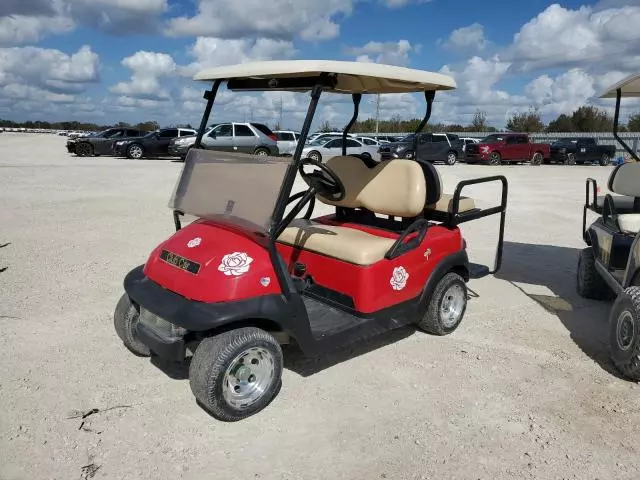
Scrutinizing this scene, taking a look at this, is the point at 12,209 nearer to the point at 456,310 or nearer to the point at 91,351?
the point at 91,351

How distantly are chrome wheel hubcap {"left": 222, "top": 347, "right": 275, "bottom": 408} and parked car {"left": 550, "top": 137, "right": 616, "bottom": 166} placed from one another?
975 inches

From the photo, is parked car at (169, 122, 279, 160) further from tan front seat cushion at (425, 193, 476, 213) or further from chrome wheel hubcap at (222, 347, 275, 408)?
chrome wheel hubcap at (222, 347, 275, 408)

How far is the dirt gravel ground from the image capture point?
8.75ft

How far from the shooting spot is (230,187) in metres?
3.45

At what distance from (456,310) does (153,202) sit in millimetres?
7286

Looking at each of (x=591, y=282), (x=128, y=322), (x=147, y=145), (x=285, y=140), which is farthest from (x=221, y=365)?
(x=147, y=145)

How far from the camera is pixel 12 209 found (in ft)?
29.6

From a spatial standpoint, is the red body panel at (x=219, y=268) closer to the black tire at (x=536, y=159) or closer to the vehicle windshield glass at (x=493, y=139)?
the vehicle windshield glass at (x=493, y=139)

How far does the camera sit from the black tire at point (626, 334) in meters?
3.42

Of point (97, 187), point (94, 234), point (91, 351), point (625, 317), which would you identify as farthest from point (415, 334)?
point (97, 187)

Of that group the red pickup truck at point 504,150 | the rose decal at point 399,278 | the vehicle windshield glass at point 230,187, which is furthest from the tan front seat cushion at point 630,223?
the red pickup truck at point 504,150

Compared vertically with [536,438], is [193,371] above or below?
above

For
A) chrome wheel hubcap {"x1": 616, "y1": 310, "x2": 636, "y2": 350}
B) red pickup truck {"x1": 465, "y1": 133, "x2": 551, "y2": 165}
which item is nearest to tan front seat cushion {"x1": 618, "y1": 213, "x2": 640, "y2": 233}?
chrome wheel hubcap {"x1": 616, "y1": 310, "x2": 636, "y2": 350}

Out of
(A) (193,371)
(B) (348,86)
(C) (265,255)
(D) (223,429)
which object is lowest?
(D) (223,429)
